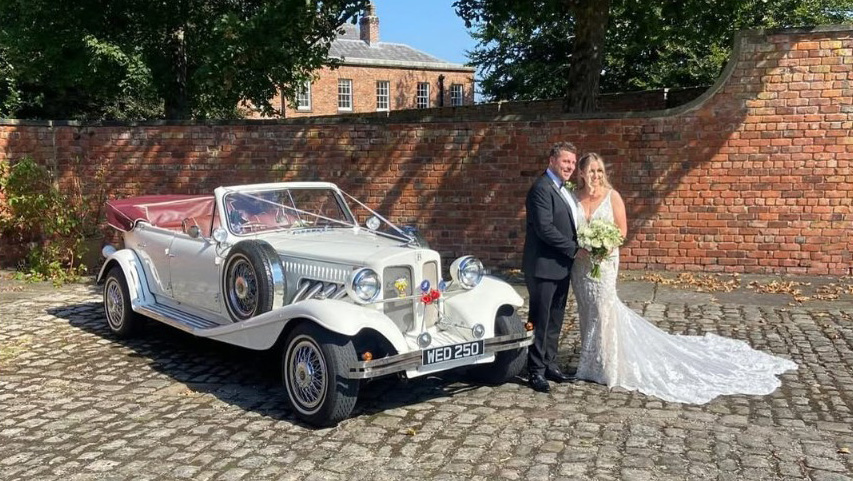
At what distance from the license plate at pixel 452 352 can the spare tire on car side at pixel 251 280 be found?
133 centimetres

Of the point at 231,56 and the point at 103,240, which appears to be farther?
the point at 103,240

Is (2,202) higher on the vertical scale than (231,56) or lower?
lower

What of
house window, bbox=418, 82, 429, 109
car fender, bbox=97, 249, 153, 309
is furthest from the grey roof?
car fender, bbox=97, 249, 153, 309

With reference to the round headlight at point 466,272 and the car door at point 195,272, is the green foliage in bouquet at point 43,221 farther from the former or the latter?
the round headlight at point 466,272

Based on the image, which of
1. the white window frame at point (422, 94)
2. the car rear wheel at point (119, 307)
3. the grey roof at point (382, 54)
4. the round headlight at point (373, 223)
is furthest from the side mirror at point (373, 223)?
the white window frame at point (422, 94)

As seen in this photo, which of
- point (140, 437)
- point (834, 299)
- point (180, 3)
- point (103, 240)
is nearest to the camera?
point (140, 437)

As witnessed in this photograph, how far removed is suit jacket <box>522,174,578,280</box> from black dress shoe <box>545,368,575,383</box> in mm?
784

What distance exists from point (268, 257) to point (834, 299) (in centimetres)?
664

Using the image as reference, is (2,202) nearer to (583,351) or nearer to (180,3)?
(180,3)

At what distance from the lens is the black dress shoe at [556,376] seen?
5820 mm

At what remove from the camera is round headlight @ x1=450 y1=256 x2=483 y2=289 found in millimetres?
5734

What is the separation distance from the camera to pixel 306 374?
495 cm

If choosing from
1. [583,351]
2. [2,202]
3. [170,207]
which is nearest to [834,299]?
[583,351]

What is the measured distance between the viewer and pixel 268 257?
5551mm
